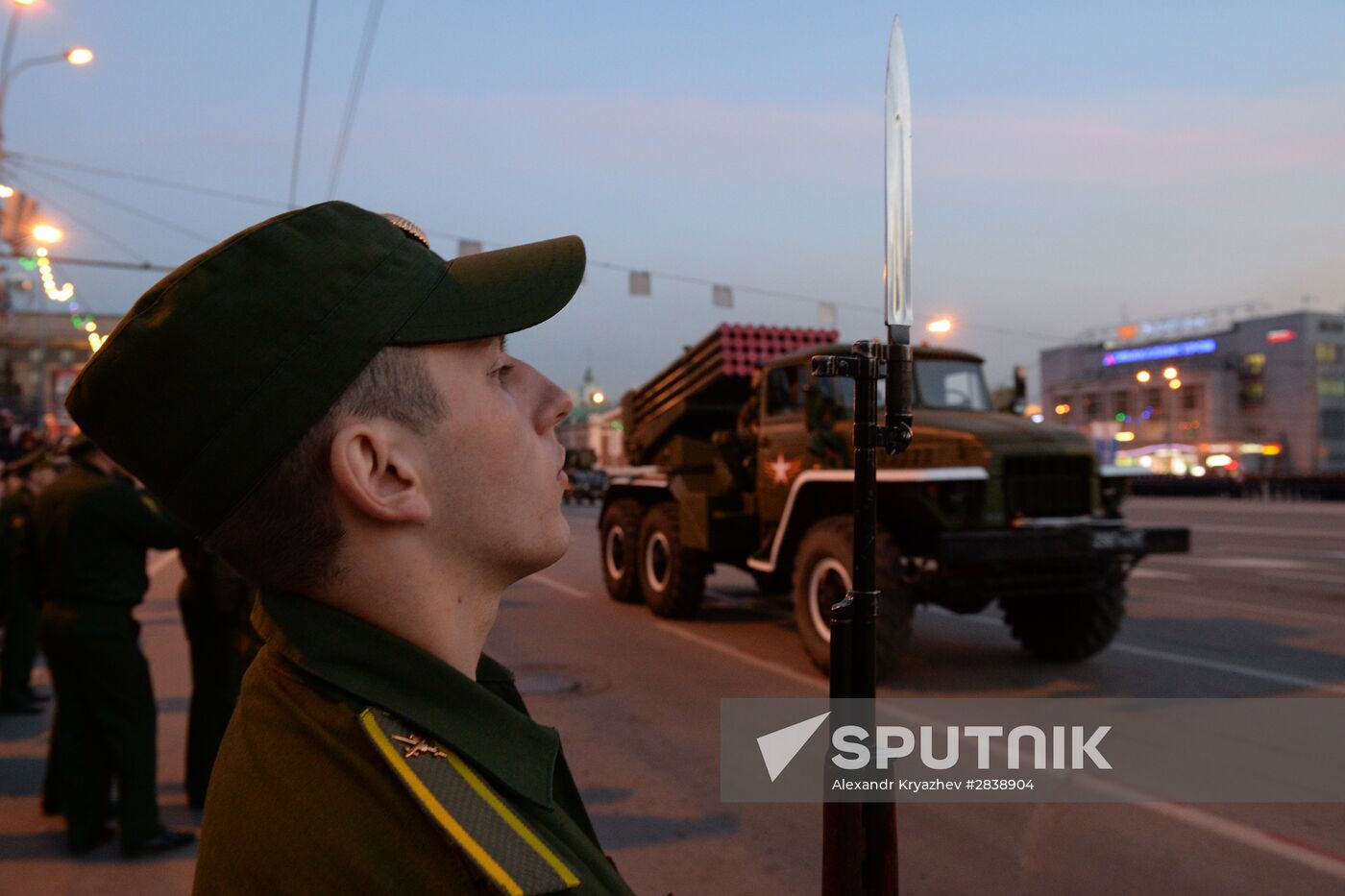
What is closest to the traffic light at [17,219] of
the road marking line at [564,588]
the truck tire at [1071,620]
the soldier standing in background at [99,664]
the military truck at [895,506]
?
the road marking line at [564,588]

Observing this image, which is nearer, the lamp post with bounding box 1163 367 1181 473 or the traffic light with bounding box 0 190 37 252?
the traffic light with bounding box 0 190 37 252

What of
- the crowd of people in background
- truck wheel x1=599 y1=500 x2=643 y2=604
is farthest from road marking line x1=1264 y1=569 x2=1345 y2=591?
the crowd of people in background

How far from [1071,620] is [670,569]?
3.78 metres

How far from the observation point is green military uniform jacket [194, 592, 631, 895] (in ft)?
2.86

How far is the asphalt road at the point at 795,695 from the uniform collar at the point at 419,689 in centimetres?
310

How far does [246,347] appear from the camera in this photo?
100 cm

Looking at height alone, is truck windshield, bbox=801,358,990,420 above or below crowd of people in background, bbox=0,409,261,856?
above

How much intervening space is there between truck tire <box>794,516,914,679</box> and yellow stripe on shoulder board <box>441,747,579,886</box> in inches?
222

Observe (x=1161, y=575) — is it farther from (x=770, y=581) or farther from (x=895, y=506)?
(x=895, y=506)

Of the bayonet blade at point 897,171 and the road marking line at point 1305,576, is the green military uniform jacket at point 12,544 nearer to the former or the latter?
the bayonet blade at point 897,171

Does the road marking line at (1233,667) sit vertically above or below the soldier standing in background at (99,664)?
below

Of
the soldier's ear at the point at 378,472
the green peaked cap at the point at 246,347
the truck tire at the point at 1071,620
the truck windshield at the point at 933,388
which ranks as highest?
the truck windshield at the point at 933,388

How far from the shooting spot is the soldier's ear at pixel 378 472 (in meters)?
1.05

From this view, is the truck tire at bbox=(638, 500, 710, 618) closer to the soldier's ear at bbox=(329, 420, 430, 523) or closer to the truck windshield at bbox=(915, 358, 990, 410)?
the truck windshield at bbox=(915, 358, 990, 410)
